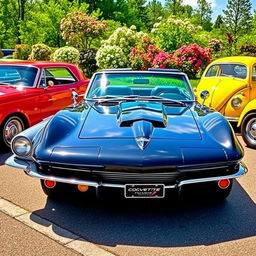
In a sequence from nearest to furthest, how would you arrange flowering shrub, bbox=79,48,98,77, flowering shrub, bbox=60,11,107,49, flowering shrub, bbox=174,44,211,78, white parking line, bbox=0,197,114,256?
white parking line, bbox=0,197,114,256
flowering shrub, bbox=174,44,211,78
flowering shrub, bbox=79,48,98,77
flowering shrub, bbox=60,11,107,49

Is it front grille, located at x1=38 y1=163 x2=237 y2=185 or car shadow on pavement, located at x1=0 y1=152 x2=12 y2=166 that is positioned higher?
front grille, located at x1=38 y1=163 x2=237 y2=185

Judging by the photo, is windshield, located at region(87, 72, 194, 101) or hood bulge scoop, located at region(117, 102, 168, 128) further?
windshield, located at region(87, 72, 194, 101)

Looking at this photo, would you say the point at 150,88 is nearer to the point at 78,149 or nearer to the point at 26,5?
the point at 78,149

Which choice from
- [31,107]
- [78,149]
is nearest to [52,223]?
[78,149]

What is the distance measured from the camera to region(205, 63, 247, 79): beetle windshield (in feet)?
26.5

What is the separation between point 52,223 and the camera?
3357mm

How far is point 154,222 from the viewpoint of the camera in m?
3.39

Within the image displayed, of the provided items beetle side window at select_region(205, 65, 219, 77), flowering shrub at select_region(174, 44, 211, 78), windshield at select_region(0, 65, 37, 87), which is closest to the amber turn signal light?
windshield at select_region(0, 65, 37, 87)

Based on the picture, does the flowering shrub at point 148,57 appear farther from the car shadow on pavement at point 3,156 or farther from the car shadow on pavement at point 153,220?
the car shadow on pavement at point 153,220

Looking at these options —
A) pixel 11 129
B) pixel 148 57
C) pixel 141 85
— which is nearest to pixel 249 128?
pixel 141 85

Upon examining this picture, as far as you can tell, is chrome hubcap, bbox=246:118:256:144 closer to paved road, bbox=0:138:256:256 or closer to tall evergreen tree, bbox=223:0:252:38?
paved road, bbox=0:138:256:256

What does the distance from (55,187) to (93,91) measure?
186 centimetres

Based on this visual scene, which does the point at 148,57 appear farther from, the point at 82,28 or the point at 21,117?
the point at 21,117

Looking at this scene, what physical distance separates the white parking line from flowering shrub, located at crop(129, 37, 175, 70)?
12.7 meters
